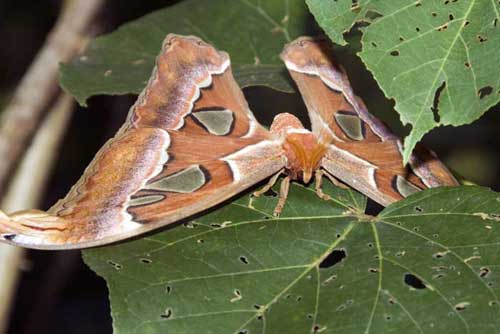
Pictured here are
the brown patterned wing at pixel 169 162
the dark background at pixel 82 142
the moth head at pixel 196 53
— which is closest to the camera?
the brown patterned wing at pixel 169 162

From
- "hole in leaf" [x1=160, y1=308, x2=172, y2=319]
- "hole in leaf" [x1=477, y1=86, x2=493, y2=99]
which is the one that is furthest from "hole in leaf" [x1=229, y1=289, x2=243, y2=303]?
"hole in leaf" [x1=477, y1=86, x2=493, y2=99]

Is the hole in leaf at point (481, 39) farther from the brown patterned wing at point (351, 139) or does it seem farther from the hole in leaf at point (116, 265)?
the hole in leaf at point (116, 265)

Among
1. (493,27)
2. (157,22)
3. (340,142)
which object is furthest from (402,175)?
(157,22)

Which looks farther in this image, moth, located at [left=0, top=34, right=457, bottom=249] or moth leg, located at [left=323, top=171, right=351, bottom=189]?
moth leg, located at [left=323, top=171, right=351, bottom=189]

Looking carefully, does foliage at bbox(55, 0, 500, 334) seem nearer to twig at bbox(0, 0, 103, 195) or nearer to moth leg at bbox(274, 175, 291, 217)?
moth leg at bbox(274, 175, 291, 217)

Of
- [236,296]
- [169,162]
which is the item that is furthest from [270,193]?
[236,296]

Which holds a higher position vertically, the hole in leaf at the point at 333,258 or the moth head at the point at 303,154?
the moth head at the point at 303,154

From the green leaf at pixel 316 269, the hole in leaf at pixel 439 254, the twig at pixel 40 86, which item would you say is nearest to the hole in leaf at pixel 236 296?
the green leaf at pixel 316 269
